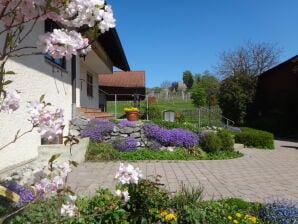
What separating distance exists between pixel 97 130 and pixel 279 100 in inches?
659

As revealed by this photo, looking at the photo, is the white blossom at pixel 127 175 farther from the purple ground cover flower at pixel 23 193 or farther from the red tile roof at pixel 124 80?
the red tile roof at pixel 124 80

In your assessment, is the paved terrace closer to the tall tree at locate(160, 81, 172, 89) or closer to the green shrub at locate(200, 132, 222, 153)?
the green shrub at locate(200, 132, 222, 153)

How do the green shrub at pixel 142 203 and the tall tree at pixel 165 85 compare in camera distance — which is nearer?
the green shrub at pixel 142 203

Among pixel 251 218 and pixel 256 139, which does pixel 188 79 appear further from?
pixel 251 218

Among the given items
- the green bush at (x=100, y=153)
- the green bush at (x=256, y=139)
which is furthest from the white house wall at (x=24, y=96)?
the green bush at (x=256, y=139)

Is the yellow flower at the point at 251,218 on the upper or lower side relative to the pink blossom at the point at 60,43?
lower

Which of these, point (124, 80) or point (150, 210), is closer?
point (150, 210)

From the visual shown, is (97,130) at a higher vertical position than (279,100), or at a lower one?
lower

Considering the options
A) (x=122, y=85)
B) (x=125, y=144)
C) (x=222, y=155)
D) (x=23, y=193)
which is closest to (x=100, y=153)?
(x=125, y=144)

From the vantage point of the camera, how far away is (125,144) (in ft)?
33.4

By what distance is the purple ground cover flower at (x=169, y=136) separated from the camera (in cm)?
1079

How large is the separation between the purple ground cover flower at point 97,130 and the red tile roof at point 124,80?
1858cm

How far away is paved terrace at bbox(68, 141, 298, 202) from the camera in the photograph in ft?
19.7

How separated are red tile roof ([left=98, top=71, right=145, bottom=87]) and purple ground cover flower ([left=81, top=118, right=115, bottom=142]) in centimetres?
1858
